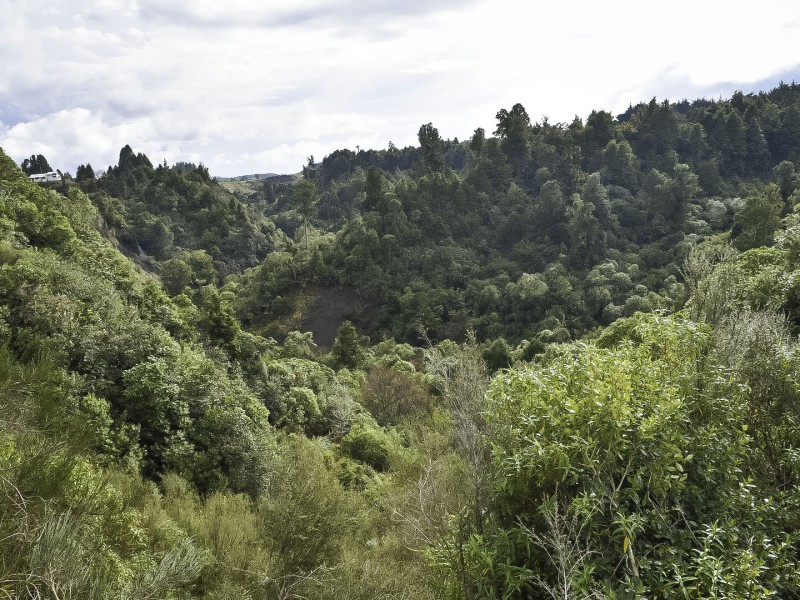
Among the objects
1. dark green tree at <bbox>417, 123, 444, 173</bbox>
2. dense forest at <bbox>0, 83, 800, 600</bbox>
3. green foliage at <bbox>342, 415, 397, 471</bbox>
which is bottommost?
green foliage at <bbox>342, 415, 397, 471</bbox>

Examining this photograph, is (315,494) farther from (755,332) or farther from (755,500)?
(755,332)

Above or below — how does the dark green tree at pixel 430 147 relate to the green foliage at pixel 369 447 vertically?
above

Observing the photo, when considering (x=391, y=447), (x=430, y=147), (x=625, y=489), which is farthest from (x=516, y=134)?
(x=625, y=489)

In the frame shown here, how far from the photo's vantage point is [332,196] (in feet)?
252

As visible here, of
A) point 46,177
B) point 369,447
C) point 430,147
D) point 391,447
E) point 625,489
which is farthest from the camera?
point 430,147

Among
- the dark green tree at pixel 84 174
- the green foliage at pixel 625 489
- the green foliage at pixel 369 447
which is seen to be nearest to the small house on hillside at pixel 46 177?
the dark green tree at pixel 84 174

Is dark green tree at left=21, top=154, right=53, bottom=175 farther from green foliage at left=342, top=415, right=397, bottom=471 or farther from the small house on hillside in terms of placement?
green foliage at left=342, top=415, right=397, bottom=471

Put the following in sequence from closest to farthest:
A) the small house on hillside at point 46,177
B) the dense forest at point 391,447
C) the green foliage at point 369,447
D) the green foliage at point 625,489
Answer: the green foliage at point 625,489, the dense forest at point 391,447, the green foliage at point 369,447, the small house on hillside at point 46,177

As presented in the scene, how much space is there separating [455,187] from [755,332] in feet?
159

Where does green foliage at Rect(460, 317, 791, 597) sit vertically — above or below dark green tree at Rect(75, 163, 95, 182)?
below

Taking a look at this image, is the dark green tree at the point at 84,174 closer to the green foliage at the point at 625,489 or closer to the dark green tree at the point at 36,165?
the dark green tree at the point at 36,165

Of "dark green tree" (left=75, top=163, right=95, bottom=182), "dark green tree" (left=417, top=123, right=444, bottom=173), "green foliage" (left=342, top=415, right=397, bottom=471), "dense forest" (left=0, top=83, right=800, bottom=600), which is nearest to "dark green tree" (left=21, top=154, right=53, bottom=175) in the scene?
"dark green tree" (left=75, top=163, right=95, bottom=182)

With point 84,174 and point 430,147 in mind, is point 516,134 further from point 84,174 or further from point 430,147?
point 84,174

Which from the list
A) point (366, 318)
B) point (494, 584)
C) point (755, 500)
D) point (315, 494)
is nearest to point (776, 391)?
point (755, 500)
